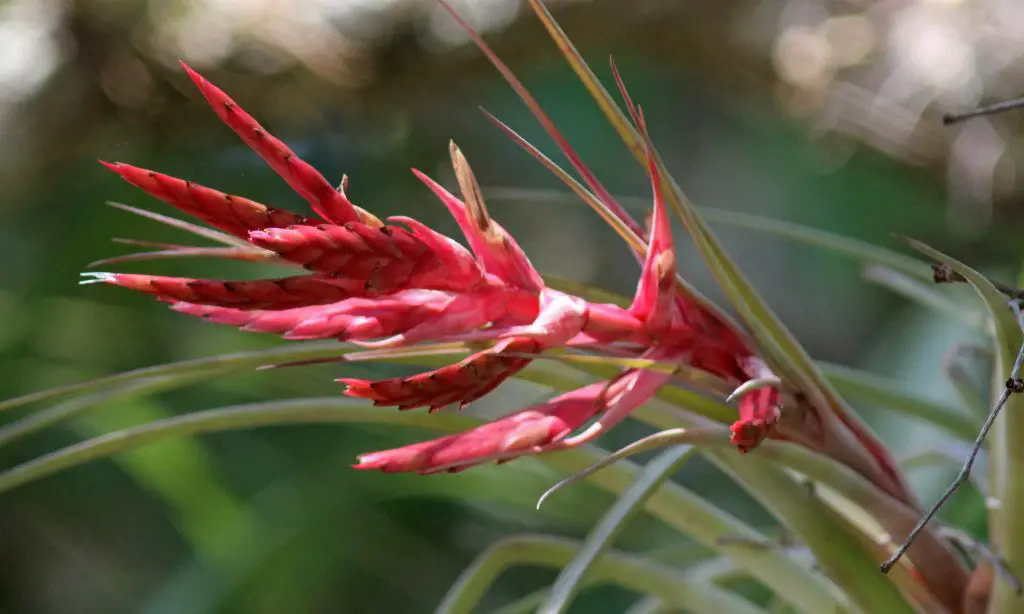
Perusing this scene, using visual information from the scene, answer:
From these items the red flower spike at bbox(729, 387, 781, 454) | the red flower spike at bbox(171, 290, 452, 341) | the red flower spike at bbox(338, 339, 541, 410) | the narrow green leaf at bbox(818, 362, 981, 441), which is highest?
the red flower spike at bbox(171, 290, 452, 341)

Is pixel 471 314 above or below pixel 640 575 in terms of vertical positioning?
above

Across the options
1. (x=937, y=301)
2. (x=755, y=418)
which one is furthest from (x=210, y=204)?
(x=937, y=301)

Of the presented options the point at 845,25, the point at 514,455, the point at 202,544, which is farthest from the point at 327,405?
the point at 845,25

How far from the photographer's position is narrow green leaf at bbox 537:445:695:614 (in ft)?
0.77

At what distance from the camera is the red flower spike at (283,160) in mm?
155

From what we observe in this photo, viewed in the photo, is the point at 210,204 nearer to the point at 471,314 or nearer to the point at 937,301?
the point at 471,314

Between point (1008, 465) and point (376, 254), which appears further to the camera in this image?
point (1008, 465)

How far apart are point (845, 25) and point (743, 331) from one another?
702 mm

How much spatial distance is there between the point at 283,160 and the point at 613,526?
0.15 metres

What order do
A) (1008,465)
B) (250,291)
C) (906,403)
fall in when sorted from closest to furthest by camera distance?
(250,291)
(1008,465)
(906,403)

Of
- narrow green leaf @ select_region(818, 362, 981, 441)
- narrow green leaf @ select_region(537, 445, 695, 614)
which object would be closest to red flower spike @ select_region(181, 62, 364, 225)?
narrow green leaf @ select_region(537, 445, 695, 614)

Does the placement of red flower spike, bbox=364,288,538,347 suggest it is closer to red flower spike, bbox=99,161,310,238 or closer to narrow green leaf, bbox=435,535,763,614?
red flower spike, bbox=99,161,310,238

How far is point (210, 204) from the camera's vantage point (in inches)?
6.1

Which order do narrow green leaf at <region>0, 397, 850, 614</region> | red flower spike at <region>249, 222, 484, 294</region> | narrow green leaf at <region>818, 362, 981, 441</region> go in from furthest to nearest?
narrow green leaf at <region>818, 362, 981, 441</region>, narrow green leaf at <region>0, 397, 850, 614</region>, red flower spike at <region>249, 222, 484, 294</region>
